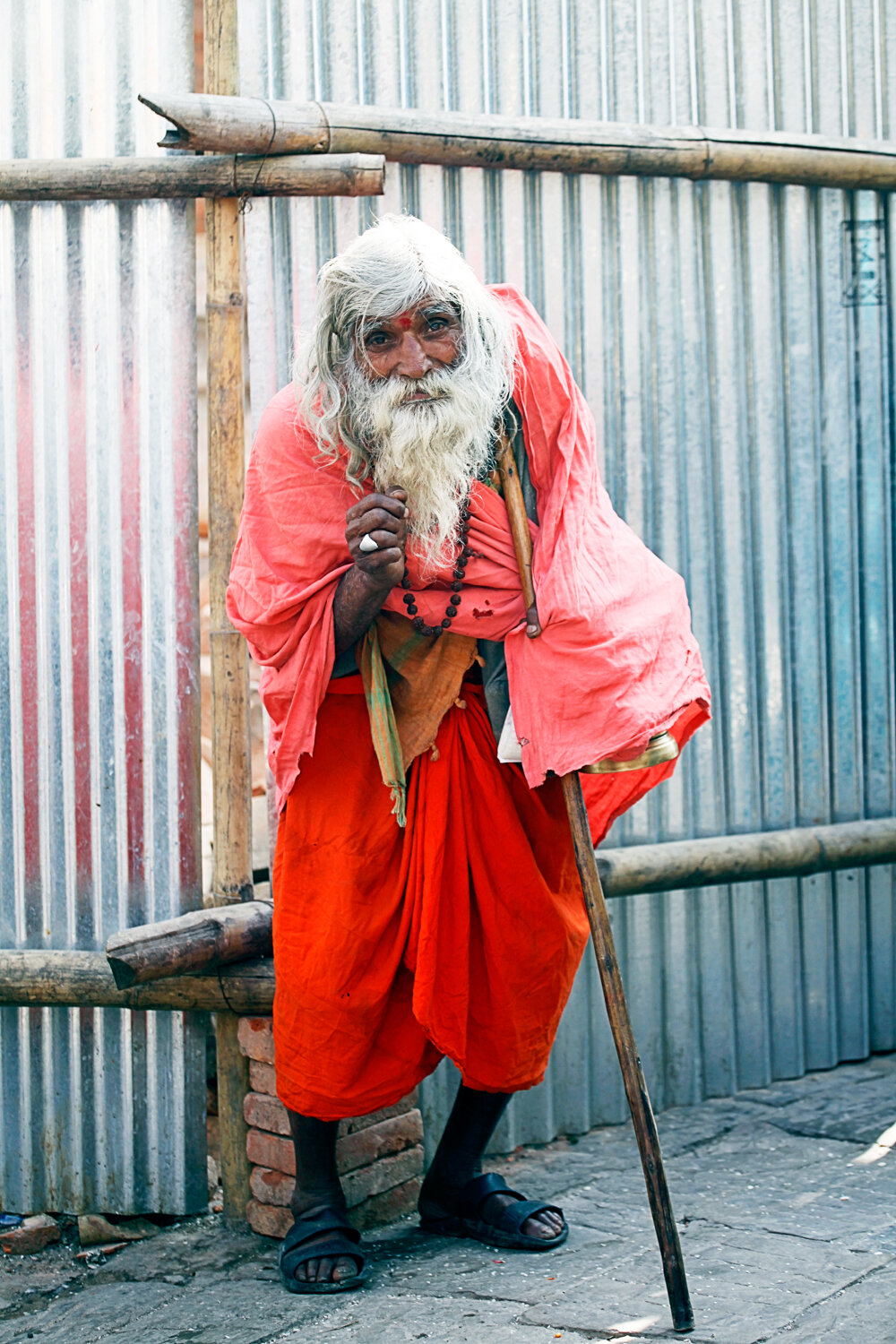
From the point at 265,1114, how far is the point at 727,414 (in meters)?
2.41

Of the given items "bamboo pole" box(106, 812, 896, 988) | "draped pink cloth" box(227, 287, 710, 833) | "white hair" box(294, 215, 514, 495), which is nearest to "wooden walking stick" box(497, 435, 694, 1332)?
"draped pink cloth" box(227, 287, 710, 833)

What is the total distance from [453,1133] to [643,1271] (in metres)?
0.57

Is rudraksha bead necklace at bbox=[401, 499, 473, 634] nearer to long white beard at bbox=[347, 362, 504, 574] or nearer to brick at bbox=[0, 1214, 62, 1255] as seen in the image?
long white beard at bbox=[347, 362, 504, 574]

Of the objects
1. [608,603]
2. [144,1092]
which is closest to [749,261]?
[608,603]

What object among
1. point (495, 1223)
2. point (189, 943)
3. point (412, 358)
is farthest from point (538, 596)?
point (495, 1223)

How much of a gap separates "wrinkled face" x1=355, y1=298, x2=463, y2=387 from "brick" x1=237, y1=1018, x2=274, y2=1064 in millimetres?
1635

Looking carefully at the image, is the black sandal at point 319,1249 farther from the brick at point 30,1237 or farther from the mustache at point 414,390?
the mustache at point 414,390

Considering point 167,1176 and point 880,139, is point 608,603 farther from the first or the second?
point 880,139

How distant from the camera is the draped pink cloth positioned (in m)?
2.58

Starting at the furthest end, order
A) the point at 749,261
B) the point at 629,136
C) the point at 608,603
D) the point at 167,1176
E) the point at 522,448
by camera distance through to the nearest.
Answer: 1. the point at 749,261
2. the point at 629,136
3. the point at 167,1176
4. the point at 522,448
5. the point at 608,603

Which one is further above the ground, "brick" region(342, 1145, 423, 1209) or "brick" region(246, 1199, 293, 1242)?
"brick" region(342, 1145, 423, 1209)

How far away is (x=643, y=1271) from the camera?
2.73 meters

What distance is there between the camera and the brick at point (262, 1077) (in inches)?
125

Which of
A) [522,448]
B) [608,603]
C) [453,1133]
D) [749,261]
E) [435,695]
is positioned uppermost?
[749,261]
